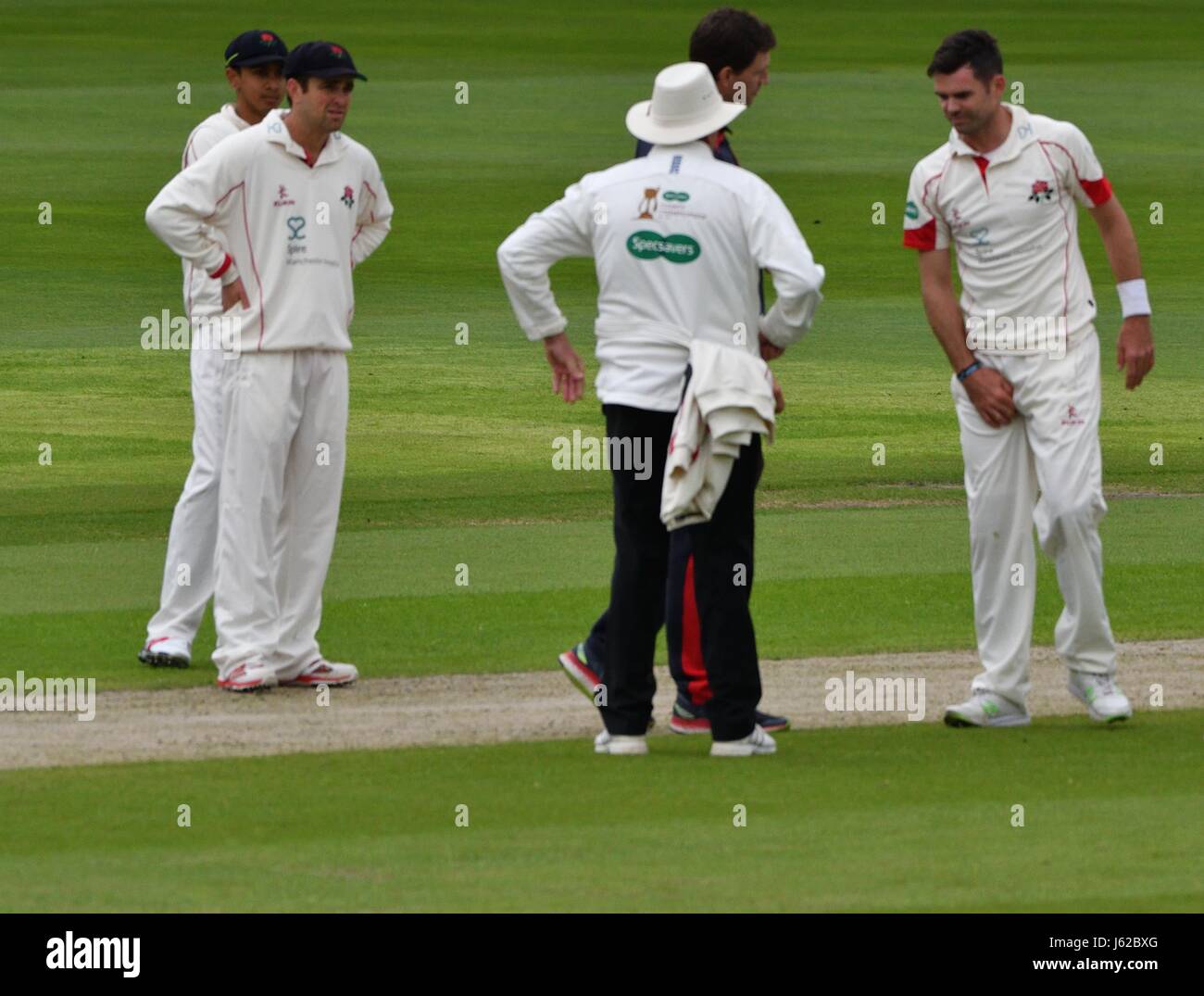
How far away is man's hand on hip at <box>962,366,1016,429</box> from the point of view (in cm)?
859

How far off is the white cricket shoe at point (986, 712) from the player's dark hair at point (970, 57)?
2.04m

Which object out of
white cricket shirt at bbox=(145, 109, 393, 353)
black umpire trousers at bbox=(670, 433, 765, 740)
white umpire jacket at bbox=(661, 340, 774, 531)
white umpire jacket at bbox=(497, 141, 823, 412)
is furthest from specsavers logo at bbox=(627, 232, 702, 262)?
white cricket shirt at bbox=(145, 109, 393, 353)

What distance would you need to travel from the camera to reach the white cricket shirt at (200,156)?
32.7ft

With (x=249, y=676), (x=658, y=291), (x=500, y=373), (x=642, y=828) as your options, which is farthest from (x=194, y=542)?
(x=500, y=373)

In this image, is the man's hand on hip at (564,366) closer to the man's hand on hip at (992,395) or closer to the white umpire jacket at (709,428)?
A: the white umpire jacket at (709,428)

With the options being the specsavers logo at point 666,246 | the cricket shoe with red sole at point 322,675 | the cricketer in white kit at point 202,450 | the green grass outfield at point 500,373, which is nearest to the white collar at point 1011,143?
the specsavers logo at point 666,246

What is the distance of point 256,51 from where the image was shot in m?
10.1

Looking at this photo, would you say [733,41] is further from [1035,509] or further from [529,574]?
[529,574]

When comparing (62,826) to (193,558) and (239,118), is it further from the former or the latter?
(239,118)

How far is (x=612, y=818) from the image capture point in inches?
281

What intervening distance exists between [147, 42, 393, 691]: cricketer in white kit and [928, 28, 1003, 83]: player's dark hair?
214 centimetres

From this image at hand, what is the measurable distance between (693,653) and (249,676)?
172 centimetres
